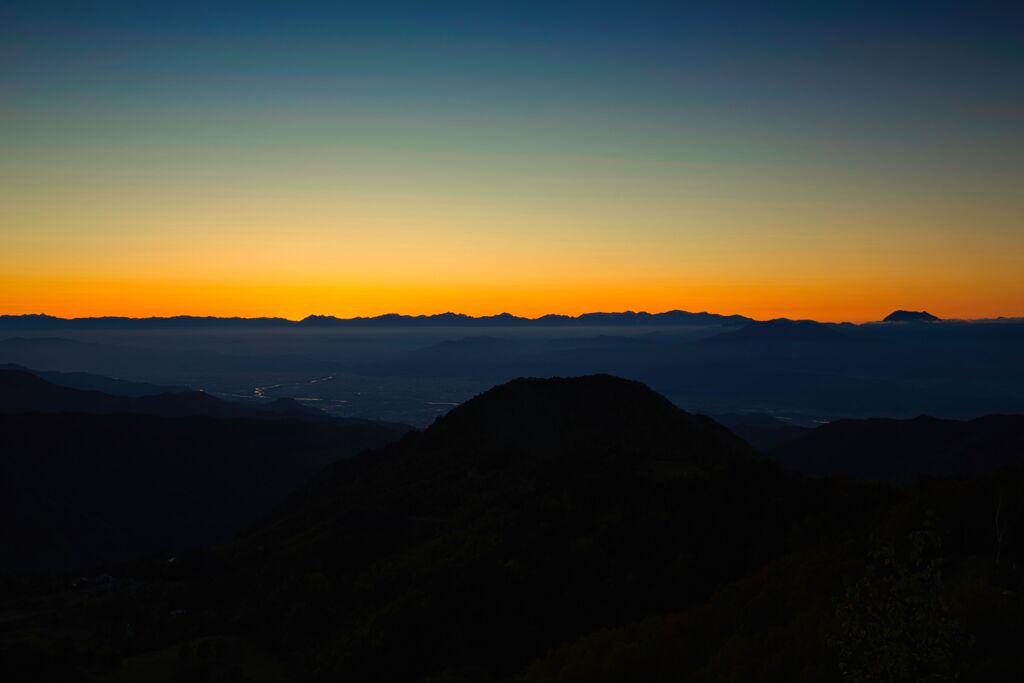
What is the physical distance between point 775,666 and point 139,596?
33.5 meters

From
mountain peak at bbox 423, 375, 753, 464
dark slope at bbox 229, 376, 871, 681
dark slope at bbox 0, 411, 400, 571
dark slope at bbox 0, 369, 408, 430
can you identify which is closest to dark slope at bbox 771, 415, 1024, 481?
mountain peak at bbox 423, 375, 753, 464

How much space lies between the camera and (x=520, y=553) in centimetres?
3006

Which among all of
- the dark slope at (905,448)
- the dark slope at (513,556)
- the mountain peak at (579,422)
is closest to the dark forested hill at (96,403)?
the mountain peak at (579,422)

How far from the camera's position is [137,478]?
99625 mm

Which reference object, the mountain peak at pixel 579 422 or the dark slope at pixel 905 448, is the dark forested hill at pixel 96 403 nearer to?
the mountain peak at pixel 579 422

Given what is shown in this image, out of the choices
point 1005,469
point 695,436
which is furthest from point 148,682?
point 695,436

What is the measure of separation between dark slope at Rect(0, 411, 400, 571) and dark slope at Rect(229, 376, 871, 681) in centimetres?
4303

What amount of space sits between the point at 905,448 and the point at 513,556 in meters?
91.2

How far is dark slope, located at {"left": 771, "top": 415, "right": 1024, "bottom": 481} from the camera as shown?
3519 inches

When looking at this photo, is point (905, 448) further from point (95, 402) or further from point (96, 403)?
point (95, 402)

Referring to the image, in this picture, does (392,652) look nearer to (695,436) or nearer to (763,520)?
(763,520)

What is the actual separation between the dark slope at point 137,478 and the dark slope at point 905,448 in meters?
72.4

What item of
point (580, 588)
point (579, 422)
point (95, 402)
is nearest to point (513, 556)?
point (580, 588)

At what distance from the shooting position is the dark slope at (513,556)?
78.2 ft
